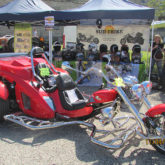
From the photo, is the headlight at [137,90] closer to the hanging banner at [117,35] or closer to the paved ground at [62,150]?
the paved ground at [62,150]

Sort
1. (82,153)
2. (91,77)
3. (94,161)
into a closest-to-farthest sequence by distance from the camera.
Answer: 1. (94,161)
2. (82,153)
3. (91,77)

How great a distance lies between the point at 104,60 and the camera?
22.5 ft

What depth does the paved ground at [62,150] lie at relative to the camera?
2.60m

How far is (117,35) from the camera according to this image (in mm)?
8547

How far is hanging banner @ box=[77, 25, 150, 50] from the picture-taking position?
8.11 m

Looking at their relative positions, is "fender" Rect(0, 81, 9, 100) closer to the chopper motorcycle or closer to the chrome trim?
the chopper motorcycle

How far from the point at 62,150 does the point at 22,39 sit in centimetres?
459

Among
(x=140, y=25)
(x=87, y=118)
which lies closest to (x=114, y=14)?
(x=140, y=25)

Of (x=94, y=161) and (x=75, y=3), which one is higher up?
(x=75, y=3)

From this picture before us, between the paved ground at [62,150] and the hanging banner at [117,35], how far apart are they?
18.8 feet

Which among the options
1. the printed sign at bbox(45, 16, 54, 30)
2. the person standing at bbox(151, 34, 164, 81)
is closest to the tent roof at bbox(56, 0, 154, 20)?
the printed sign at bbox(45, 16, 54, 30)

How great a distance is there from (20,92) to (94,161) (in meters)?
1.59

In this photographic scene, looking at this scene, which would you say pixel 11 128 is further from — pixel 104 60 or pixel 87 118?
pixel 104 60

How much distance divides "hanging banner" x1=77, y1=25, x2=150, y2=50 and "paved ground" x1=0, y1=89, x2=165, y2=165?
573 cm
